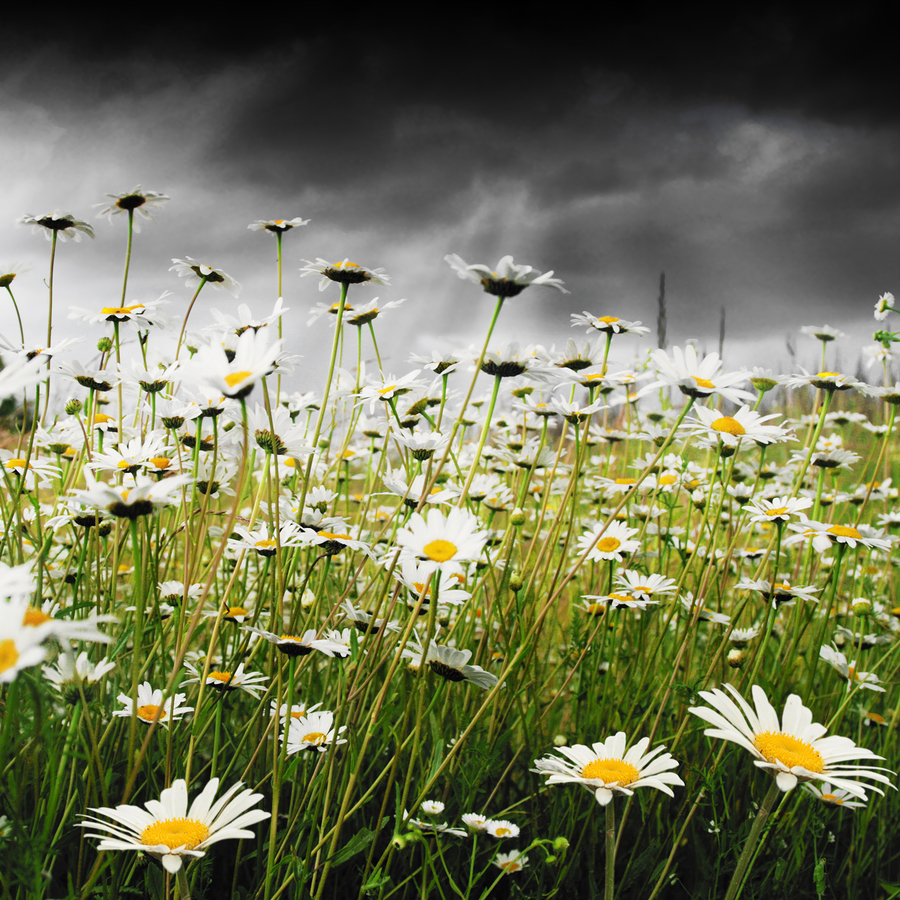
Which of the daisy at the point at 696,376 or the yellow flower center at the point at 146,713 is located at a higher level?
the daisy at the point at 696,376

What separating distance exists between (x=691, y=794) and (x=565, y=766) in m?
0.65

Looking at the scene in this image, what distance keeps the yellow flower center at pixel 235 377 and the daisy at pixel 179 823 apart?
0.53 m

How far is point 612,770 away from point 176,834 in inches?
25.5

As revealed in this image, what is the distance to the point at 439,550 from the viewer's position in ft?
3.00

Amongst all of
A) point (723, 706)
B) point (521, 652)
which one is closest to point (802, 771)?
point (723, 706)

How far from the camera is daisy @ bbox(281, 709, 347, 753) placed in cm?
Result: 116

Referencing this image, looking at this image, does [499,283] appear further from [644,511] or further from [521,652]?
[644,511]

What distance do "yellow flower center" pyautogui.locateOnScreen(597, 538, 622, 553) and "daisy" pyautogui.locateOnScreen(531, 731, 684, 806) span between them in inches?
23.3

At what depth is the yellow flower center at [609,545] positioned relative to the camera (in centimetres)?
170

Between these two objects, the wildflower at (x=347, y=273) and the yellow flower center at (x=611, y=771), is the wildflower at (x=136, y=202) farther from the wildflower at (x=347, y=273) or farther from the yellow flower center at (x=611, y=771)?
the yellow flower center at (x=611, y=771)

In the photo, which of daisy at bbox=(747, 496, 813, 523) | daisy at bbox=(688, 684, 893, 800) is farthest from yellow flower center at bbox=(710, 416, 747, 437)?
daisy at bbox=(688, 684, 893, 800)

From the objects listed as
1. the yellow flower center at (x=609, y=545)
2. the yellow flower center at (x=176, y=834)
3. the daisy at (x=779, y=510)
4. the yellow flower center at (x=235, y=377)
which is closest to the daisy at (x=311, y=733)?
the yellow flower center at (x=176, y=834)

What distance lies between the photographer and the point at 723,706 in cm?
101

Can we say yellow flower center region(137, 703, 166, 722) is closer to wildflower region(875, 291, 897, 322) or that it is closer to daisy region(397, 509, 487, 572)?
daisy region(397, 509, 487, 572)
